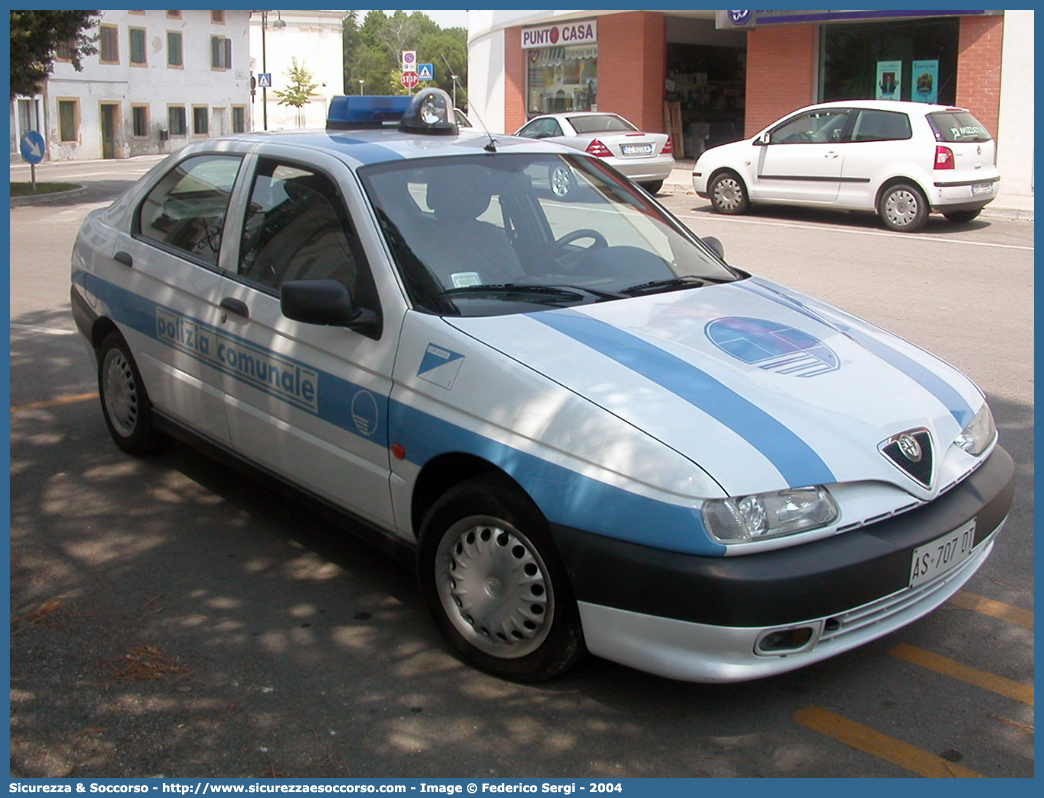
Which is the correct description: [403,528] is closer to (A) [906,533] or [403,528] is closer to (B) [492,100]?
(A) [906,533]

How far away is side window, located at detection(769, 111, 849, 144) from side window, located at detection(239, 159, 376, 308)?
13.0m

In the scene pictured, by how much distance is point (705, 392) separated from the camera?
3.49m

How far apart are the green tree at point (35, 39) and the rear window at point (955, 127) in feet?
53.1

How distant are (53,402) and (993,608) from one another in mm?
5498

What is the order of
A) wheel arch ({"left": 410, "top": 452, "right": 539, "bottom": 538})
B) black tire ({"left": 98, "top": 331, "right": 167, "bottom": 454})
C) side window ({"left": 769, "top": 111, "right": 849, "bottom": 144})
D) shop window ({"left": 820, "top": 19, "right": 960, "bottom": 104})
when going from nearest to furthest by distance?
wheel arch ({"left": 410, "top": 452, "right": 539, "bottom": 538}), black tire ({"left": 98, "top": 331, "right": 167, "bottom": 454}), side window ({"left": 769, "top": 111, "right": 849, "bottom": 144}), shop window ({"left": 820, "top": 19, "right": 960, "bottom": 104})

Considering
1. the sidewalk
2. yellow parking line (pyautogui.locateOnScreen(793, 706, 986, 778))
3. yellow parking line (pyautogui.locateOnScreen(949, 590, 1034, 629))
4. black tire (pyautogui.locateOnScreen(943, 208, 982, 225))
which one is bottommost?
yellow parking line (pyautogui.locateOnScreen(793, 706, 986, 778))

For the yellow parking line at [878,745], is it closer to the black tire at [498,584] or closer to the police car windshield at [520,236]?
the black tire at [498,584]

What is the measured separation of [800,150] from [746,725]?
47.4 ft

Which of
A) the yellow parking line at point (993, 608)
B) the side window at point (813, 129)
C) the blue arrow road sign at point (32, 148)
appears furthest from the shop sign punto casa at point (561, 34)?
the yellow parking line at point (993, 608)

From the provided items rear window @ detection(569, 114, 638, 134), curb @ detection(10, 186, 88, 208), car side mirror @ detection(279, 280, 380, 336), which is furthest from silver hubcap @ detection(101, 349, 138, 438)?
curb @ detection(10, 186, 88, 208)

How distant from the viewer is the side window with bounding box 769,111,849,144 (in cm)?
1625

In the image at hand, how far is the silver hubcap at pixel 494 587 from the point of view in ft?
11.7

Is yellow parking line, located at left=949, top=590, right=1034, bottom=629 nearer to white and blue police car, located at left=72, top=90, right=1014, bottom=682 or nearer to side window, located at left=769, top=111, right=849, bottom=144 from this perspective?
white and blue police car, located at left=72, top=90, right=1014, bottom=682

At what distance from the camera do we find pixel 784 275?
38.7ft
